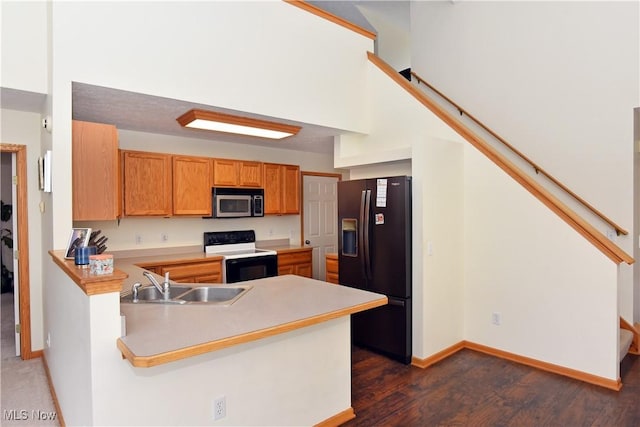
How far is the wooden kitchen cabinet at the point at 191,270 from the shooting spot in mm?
4113

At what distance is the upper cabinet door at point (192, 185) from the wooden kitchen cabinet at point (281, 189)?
2.93 ft

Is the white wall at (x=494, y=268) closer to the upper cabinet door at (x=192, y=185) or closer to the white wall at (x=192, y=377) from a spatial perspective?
the white wall at (x=192, y=377)

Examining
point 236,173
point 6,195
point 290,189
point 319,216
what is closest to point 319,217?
point 319,216

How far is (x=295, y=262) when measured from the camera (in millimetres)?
5449

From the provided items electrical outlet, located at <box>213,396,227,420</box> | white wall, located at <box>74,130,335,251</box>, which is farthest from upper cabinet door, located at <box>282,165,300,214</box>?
electrical outlet, located at <box>213,396,227,420</box>

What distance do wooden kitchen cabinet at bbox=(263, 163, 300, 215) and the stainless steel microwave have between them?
144 millimetres

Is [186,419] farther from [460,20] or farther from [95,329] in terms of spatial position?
[460,20]

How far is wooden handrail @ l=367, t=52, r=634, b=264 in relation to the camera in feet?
9.63

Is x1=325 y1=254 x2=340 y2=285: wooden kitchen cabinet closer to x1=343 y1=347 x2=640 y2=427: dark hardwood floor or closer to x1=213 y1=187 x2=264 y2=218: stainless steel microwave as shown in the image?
x1=213 y1=187 x2=264 y2=218: stainless steel microwave

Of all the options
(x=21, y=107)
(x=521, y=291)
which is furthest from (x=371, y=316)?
(x=21, y=107)

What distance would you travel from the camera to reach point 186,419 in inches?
72.1

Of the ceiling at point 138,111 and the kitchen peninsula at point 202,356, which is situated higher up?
the ceiling at point 138,111

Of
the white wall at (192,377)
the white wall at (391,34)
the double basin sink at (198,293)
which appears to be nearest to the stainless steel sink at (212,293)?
the double basin sink at (198,293)

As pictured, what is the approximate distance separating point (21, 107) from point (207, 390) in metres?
3.24
